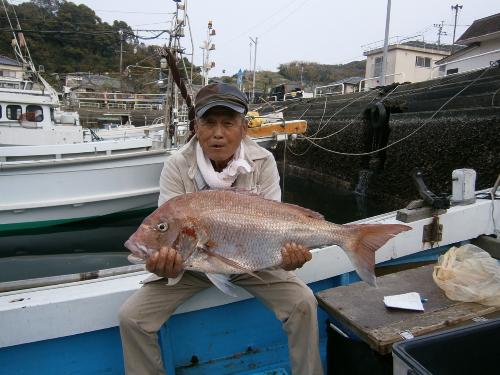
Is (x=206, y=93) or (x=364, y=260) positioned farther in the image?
(x=206, y=93)

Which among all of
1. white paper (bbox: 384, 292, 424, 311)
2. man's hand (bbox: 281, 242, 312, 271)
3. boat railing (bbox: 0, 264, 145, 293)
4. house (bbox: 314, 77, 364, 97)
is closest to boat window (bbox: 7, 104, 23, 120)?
boat railing (bbox: 0, 264, 145, 293)

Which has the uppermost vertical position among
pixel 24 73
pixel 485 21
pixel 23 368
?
pixel 485 21

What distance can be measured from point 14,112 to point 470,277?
12707 mm

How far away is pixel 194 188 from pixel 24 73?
1416 centimetres

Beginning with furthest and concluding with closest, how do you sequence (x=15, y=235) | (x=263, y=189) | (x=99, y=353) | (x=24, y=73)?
(x=24, y=73), (x=15, y=235), (x=263, y=189), (x=99, y=353)

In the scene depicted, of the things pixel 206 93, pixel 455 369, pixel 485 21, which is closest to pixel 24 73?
pixel 206 93

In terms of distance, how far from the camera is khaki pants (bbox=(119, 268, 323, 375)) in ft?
7.11

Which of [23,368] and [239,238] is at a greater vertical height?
[239,238]

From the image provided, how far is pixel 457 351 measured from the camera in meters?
1.75

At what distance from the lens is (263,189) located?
8.89 feet

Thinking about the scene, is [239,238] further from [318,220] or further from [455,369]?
[455,369]

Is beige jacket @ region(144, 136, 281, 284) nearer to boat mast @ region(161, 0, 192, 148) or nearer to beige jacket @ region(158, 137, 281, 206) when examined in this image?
beige jacket @ region(158, 137, 281, 206)

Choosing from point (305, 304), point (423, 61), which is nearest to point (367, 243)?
point (305, 304)

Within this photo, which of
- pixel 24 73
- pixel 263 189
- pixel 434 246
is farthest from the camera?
pixel 24 73
